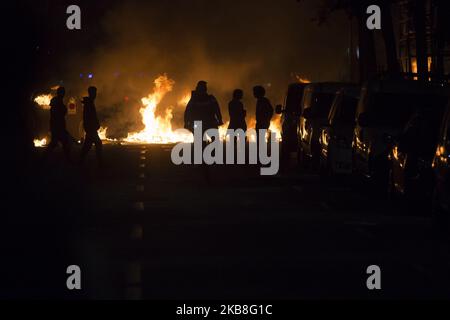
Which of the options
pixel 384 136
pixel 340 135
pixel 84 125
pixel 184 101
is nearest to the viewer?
pixel 384 136

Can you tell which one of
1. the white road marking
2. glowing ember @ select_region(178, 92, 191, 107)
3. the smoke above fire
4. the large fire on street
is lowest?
the white road marking

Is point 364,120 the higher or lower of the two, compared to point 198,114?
lower

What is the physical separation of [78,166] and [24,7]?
914cm

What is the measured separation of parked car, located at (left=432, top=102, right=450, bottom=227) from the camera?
55.7 feet

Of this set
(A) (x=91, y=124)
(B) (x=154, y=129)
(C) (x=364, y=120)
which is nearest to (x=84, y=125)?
(A) (x=91, y=124)

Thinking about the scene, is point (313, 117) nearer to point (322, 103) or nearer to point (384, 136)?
point (322, 103)

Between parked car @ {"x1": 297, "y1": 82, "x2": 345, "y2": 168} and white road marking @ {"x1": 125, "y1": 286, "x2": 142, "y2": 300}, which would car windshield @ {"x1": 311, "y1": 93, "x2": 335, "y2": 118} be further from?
white road marking @ {"x1": 125, "y1": 286, "x2": 142, "y2": 300}

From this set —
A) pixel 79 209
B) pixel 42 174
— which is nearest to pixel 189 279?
pixel 79 209

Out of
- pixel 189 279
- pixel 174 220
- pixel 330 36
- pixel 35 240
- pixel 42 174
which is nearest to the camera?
pixel 189 279

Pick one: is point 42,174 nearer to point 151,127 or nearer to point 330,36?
point 151,127

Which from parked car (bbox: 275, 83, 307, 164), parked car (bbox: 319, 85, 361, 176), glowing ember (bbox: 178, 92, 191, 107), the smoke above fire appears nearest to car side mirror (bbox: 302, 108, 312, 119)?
parked car (bbox: 319, 85, 361, 176)

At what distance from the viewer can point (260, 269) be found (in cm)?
1380

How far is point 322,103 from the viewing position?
31.0m

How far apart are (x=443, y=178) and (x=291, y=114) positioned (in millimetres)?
16695
